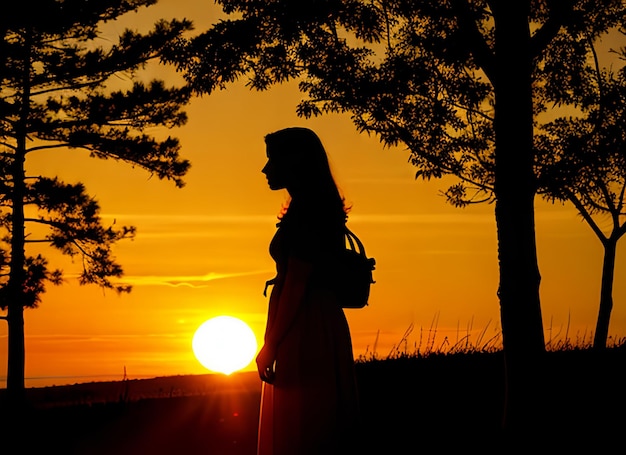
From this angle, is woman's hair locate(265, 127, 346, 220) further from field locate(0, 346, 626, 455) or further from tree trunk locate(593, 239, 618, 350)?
tree trunk locate(593, 239, 618, 350)

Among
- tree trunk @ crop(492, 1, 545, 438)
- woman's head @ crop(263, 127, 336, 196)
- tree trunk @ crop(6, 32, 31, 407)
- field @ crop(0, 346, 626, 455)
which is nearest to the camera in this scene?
woman's head @ crop(263, 127, 336, 196)

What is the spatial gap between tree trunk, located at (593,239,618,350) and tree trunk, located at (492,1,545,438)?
7391mm

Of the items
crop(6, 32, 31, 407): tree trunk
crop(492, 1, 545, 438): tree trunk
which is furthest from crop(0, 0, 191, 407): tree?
crop(492, 1, 545, 438): tree trunk

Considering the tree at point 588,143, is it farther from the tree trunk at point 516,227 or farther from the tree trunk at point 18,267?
the tree trunk at point 18,267

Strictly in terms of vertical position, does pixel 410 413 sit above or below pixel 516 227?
below

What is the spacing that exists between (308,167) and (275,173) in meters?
0.22

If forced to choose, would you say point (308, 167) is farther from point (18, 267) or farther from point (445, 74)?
point (18, 267)

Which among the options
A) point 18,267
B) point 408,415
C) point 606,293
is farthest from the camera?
point 18,267

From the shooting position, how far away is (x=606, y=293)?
17.5 metres

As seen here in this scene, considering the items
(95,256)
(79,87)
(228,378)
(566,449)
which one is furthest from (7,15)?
(566,449)

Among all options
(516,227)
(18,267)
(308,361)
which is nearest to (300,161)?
(308,361)

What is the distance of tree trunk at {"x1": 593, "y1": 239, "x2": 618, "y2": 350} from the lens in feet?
56.2

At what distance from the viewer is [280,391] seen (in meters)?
5.51

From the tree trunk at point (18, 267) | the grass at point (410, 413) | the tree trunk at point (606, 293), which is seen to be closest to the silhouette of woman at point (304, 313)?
the grass at point (410, 413)
